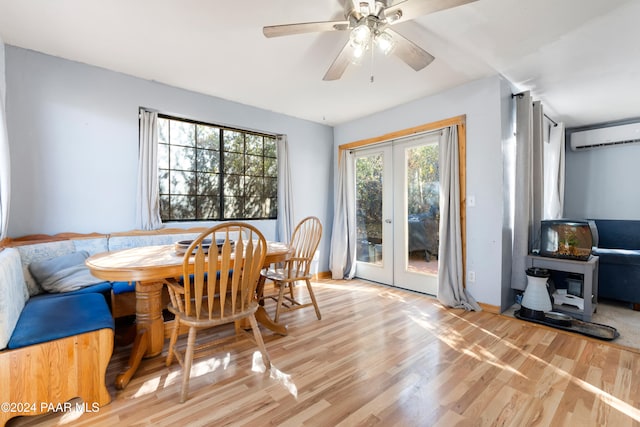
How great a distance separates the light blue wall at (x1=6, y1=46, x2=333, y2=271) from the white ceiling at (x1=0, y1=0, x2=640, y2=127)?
0.52 feet

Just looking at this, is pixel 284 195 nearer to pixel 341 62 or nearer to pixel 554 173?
pixel 341 62

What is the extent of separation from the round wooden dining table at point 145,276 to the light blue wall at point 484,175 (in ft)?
6.80

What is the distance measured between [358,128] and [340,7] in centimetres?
246

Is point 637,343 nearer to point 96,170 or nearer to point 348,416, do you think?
point 348,416

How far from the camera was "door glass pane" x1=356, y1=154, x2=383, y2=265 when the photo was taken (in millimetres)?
4090

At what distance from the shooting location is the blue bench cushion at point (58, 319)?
139cm

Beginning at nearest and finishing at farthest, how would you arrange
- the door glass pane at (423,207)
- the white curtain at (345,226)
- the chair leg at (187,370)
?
the chair leg at (187,370), the door glass pane at (423,207), the white curtain at (345,226)

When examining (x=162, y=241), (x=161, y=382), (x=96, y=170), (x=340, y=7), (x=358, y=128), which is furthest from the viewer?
(x=358, y=128)

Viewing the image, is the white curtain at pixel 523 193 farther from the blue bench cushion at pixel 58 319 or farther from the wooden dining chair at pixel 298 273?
the blue bench cushion at pixel 58 319

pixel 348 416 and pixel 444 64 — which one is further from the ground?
pixel 444 64

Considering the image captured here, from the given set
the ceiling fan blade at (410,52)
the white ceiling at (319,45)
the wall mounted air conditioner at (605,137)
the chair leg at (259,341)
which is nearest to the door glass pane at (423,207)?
the white ceiling at (319,45)

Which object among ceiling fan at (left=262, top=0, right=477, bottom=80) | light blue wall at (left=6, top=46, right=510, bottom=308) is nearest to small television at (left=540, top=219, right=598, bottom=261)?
light blue wall at (left=6, top=46, right=510, bottom=308)

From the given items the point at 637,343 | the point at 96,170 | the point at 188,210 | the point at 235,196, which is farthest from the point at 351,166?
the point at 637,343

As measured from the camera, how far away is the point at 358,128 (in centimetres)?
429
